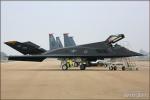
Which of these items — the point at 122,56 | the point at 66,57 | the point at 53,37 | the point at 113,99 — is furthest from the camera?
the point at 53,37

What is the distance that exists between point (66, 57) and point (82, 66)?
2.04 metres

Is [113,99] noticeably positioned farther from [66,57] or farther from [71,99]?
[66,57]

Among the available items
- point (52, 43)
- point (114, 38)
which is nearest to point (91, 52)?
point (114, 38)

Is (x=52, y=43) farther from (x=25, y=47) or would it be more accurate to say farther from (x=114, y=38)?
(x=114, y=38)

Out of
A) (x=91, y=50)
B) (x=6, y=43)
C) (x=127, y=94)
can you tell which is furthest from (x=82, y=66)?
(x=127, y=94)

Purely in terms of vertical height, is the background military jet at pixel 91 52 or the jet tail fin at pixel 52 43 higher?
the jet tail fin at pixel 52 43

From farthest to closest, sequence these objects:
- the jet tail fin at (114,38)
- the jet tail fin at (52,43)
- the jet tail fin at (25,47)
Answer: the jet tail fin at (52,43) < the jet tail fin at (25,47) < the jet tail fin at (114,38)

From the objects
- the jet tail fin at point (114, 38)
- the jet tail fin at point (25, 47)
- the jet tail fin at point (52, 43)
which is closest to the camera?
the jet tail fin at point (114, 38)

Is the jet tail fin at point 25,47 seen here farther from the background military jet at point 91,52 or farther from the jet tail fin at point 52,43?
the jet tail fin at point 52,43

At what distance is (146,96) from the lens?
10.7m

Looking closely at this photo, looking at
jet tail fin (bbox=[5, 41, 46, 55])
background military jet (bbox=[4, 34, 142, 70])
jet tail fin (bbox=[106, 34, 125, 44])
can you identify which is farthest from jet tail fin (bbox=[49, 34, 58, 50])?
jet tail fin (bbox=[106, 34, 125, 44])

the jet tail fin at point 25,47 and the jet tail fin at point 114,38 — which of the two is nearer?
the jet tail fin at point 114,38

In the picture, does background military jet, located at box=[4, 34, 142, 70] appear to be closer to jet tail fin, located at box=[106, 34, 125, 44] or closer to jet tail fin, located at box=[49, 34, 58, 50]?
jet tail fin, located at box=[106, 34, 125, 44]

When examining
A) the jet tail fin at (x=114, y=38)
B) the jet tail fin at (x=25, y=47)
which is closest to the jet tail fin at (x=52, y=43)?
the jet tail fin at (x=25, y=47)
